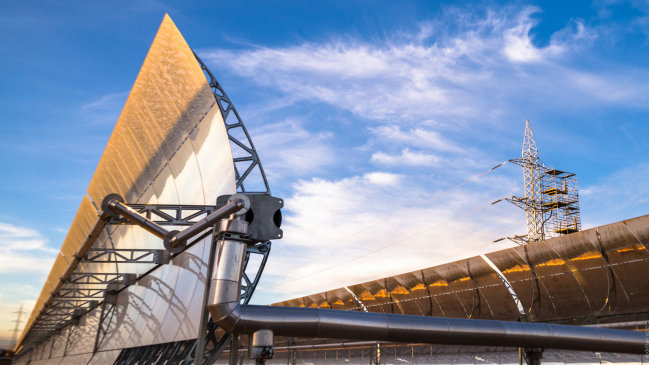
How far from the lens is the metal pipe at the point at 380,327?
1380cm

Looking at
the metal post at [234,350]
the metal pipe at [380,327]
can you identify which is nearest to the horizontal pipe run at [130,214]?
the metal pipe at [380,327]

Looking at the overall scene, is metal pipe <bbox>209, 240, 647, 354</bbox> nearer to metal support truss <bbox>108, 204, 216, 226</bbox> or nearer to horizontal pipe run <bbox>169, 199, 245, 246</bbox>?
horizontal pipe run <bbox>169, 199, 245, 246</bbox>

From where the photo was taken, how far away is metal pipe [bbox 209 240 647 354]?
13797 mm

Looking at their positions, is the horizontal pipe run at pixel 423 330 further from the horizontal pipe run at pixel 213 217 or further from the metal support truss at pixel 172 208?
the metal support truss at pixel 172 208

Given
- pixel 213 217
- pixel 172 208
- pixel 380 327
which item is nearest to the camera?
pixel 213 217

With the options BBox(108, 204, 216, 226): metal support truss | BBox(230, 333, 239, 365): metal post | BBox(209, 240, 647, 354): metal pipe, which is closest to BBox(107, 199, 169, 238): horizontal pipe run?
BBox(108, 204, 216, 226): metal support truss

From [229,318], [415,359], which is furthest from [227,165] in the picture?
[415,359]

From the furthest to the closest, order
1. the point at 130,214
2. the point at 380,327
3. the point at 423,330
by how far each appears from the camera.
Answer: the point at 130,214
the point at 423,330
the point at 380,327

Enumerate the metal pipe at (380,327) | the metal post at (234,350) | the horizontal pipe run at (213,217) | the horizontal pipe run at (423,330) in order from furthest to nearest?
the horizontal pipe run at (213,217) → the metal post at (234,350) → the horizontal pipe run at (423,330) → the metal pipe at (380,327)

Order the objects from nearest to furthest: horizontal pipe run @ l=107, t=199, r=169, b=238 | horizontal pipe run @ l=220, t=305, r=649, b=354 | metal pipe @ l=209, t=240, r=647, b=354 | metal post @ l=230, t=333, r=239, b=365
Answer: metal pipe @ l=209, t=240, r=647, b=354, horizontal pipe run @ l=220, t=305, r=649, b=354, metal post @ l=230, t=333, r=239, b=365, horizontal pipe run @ l=107, t=199, r=169, b=238

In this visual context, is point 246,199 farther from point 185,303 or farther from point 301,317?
point 185,303

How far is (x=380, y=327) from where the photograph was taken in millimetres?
14703

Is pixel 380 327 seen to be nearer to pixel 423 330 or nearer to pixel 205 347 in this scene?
pixel 423 330

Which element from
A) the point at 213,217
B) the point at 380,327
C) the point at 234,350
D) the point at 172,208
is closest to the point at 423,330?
the point at 380,327
